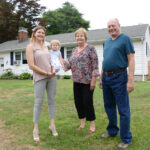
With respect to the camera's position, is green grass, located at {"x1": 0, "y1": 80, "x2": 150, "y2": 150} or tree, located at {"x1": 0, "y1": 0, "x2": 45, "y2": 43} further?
tree, located at {"x1": 0, "y1": 0, "x2": 45, "y2": 43}

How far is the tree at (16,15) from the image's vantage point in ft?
84.5

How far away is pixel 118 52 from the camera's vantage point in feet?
9.07

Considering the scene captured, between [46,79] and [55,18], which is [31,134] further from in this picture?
[55,18]

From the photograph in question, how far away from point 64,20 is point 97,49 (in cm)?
2297

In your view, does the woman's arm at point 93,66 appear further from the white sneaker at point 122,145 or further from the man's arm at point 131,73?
the white sneaker at point 122,145

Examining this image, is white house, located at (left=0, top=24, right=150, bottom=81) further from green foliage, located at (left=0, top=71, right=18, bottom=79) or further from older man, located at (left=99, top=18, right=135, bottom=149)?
older man, located at (left=99, top=18, right=135, bottom=149)

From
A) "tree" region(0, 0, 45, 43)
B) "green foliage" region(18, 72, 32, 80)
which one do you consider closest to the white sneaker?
"green foliage" region(18, 72, 32, 80)

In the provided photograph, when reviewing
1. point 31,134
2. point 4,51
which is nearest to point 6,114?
point 31,134

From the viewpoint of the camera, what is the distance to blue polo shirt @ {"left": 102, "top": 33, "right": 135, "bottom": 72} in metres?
2.71

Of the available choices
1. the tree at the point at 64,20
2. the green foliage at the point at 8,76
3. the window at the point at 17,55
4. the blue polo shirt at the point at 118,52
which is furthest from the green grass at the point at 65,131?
the tree at the point at 64,20

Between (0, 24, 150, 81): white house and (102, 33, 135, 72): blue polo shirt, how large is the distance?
36.2 ft

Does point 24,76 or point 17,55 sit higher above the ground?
point 17,55

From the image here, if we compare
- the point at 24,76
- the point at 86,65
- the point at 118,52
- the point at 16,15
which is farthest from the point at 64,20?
the point at 118,52

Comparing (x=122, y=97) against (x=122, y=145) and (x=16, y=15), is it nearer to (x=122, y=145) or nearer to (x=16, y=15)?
→ (x=122, y=145)
